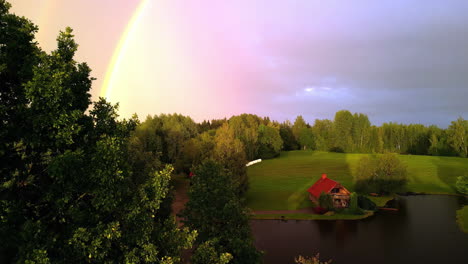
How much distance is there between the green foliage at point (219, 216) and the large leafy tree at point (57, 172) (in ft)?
23.2

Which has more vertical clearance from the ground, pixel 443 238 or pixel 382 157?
pixel 382 157

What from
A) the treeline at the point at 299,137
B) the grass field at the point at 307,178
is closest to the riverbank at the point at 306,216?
the grass field at the point at 307,178

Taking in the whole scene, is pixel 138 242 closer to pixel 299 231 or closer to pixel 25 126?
pixel 25 126

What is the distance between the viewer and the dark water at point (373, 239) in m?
32.0

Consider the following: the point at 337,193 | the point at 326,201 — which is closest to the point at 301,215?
the point at 326,201

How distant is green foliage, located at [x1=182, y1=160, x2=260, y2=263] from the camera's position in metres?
18.0

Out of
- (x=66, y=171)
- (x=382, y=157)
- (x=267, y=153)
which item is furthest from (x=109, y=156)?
(x=267, y=153)

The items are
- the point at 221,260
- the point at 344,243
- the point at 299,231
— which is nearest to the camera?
the point at 221,260

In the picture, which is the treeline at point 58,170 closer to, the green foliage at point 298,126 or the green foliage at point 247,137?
the green foliage at point 247,137

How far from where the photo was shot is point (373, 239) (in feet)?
121

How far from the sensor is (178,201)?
56.8 meters

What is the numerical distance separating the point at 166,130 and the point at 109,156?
7982cm

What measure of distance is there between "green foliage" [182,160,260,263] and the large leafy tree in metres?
7.09

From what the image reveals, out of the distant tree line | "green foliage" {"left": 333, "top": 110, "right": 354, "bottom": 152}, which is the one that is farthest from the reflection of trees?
"green foliage" {"left": 333, "top": 110, "right": 354, "bottom": 152}
